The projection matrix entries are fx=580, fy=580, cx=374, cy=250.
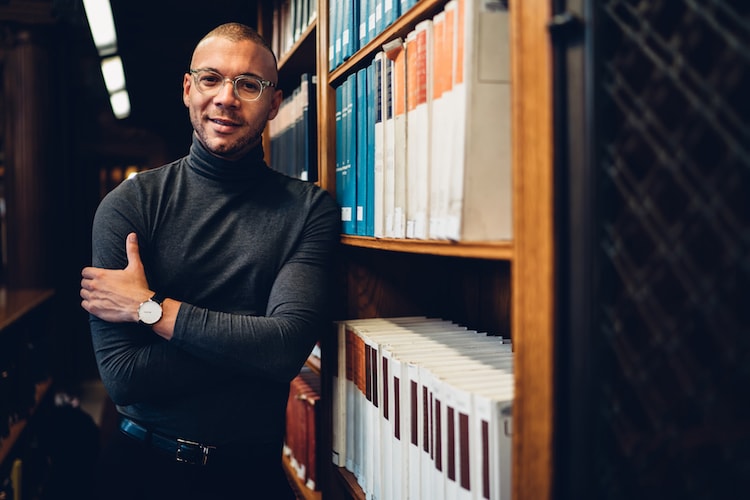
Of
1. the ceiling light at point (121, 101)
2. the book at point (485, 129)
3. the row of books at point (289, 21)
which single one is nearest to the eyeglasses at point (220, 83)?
the row of books at point (289, 21)

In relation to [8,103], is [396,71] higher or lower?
lower

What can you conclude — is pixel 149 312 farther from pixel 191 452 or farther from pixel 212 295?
pixel 191 452

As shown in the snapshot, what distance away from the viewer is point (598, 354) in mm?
565

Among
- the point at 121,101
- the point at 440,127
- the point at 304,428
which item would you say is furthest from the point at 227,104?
the point at 121,101

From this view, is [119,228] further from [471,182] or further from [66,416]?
[66,416]

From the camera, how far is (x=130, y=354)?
3.94ft

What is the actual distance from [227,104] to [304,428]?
92 cm

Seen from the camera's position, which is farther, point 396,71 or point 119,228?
point 119,228

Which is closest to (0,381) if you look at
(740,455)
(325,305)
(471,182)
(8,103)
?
(325,305)

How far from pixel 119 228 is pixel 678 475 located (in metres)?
1.12

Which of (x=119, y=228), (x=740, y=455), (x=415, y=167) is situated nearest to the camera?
(x=740, y=455)

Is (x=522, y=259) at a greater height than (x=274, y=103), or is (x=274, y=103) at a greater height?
(x=274, y=103)

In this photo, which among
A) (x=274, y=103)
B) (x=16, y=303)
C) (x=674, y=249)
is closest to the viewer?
(x=674, y=249)

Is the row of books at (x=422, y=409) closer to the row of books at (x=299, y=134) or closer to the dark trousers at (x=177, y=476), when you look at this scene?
the dark trousers at (x=177, y=476)
